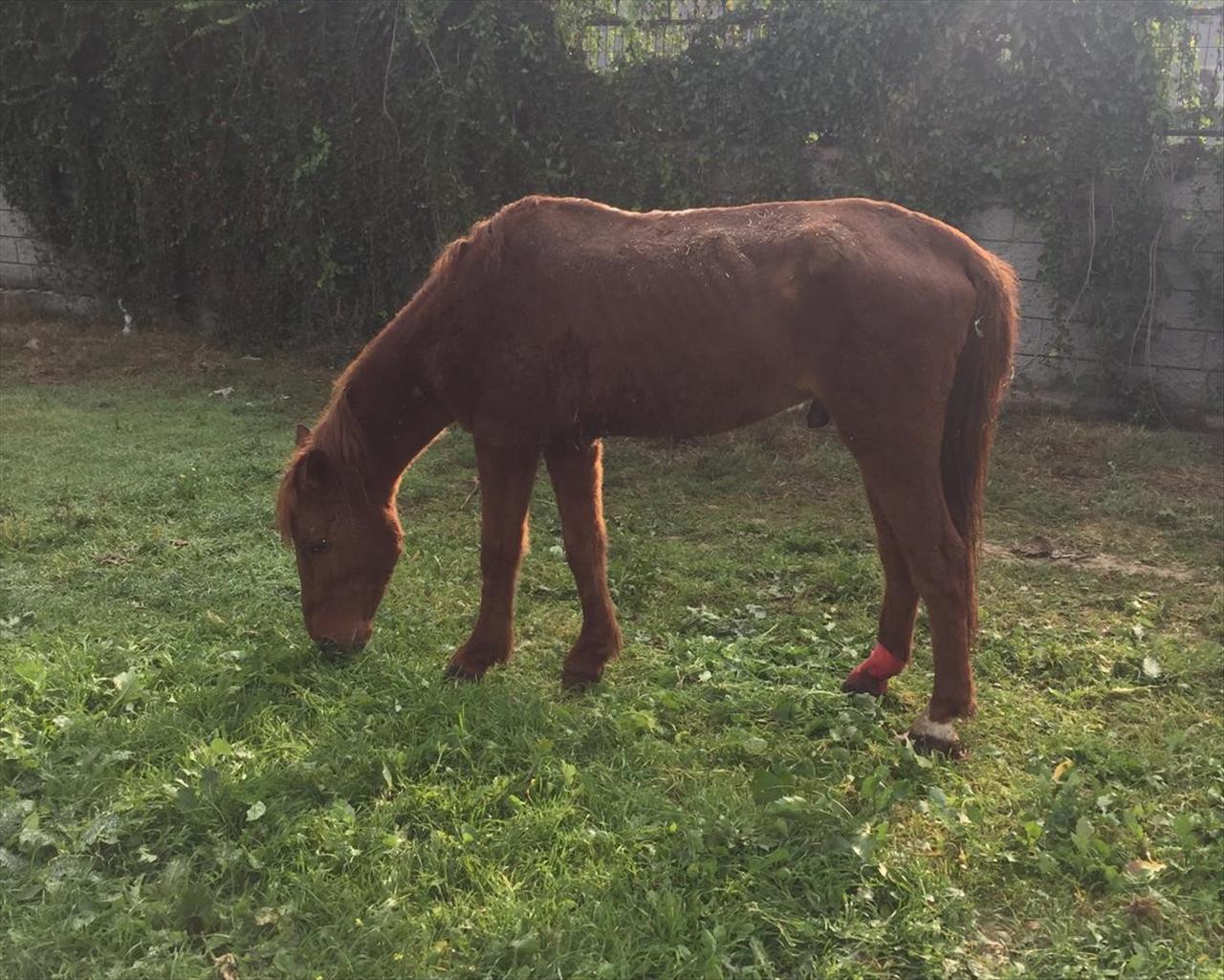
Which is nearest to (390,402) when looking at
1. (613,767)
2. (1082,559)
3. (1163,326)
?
(613,767)

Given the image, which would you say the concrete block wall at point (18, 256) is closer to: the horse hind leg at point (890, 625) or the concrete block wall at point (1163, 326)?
the concrete block wall at point (1163, 326)

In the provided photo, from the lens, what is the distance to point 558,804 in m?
2.75

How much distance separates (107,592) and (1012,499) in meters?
5.10

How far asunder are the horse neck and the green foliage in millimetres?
4788

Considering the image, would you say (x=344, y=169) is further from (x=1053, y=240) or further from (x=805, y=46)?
(x=1053, y=240)

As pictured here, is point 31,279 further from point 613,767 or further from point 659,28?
point 613,767

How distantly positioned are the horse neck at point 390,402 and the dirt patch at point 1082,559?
10.3 feet

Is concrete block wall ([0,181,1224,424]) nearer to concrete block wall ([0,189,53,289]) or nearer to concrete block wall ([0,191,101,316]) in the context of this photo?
concrete block wall ([0,191,101,316])

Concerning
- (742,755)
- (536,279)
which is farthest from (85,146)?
(742,755)

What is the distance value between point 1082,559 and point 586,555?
9.47ft

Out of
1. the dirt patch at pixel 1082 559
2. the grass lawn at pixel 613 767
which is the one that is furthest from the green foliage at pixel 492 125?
the grass lawn at pixel 613 767

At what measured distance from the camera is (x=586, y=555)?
370cm

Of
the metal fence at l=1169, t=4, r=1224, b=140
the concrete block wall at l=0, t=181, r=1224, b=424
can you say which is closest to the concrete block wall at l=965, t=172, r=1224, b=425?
the concrete block wall at l=0, t=181, r=1224, b=424

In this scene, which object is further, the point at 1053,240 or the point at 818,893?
the point at 1053,240
